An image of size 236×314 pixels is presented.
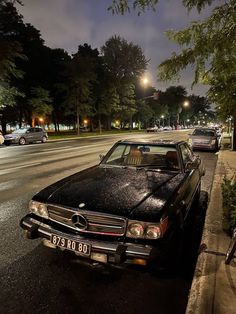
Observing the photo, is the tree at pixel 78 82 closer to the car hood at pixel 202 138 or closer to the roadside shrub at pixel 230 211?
the car hood at pixel 202 138

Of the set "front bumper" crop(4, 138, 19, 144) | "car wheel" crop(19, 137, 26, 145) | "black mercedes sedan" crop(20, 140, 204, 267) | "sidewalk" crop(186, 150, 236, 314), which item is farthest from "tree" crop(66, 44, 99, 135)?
"sidewalk" crop(186, 150, 236, 314)

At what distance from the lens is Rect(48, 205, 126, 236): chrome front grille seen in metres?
3.20

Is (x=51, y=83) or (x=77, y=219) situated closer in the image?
(x=77, y=219)

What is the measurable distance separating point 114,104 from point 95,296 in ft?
173

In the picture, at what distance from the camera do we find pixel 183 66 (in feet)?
12.2

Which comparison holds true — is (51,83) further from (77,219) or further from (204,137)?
(77,219)

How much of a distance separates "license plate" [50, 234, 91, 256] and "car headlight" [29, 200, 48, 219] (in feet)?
1.12

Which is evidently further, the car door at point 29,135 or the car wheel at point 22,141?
the car door at point 29,135

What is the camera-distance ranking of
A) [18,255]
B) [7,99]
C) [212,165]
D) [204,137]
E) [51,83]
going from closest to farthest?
1. [18,255]
2. [212,165]
3. [204,137]
4. [7,99]
5. [51,83]

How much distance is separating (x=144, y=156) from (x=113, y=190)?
1.68m

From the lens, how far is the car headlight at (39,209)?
369 cm

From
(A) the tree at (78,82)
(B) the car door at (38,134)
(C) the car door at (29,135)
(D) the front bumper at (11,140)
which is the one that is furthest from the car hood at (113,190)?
(A) the tree at (78,82)

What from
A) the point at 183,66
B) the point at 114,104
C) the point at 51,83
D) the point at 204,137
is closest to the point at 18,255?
the point at 183,66

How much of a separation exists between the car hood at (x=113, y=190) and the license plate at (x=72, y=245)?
1.25 feet
